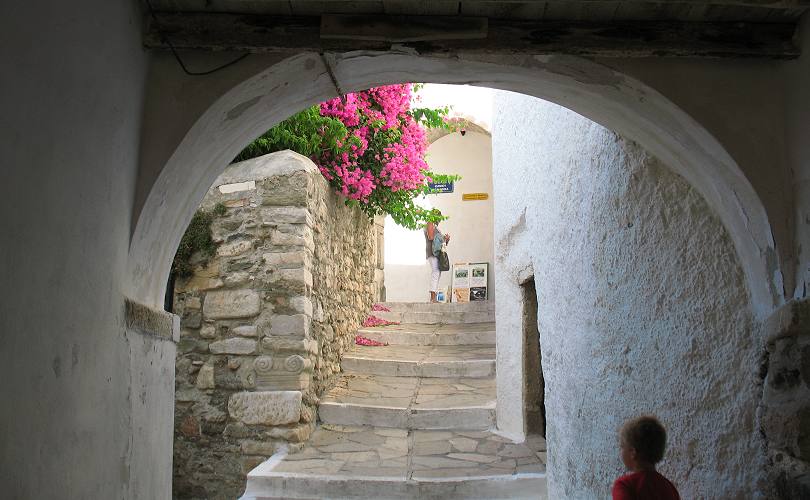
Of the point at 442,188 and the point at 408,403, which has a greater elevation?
the point at 442,188

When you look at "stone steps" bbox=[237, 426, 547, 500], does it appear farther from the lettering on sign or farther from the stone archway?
the lettering on sign

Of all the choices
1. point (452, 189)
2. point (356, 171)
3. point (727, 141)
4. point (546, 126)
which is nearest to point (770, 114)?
point (727, 141)

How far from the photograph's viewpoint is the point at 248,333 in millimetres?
5586

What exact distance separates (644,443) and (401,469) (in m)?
3.10

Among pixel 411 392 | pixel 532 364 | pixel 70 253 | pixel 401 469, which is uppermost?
pixel 70 253

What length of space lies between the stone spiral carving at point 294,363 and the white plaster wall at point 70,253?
116 inches

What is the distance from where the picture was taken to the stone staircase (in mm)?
4852

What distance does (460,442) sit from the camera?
5.86 metres

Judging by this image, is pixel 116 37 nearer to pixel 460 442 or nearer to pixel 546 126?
pixel 546 126

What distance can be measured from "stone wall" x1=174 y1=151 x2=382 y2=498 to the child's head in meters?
3.62

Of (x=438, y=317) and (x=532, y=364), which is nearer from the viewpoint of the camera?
(x=532, y=364)

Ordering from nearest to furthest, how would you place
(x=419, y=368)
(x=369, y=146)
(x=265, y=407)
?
(x=265, y=407)
(x=419, y=368)
(x=369, y=146)

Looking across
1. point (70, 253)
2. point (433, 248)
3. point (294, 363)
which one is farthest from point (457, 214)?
point (70, 253)

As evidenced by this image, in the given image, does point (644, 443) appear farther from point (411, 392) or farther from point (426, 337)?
point (426, 337)
